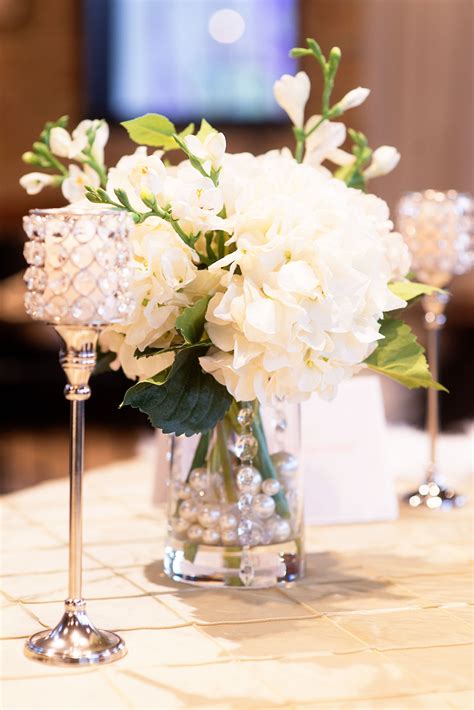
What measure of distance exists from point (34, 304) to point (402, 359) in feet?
1.31

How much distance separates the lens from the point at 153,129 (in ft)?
3.82

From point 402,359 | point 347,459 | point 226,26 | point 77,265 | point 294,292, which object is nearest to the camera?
point 77,265

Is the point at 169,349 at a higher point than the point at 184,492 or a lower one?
higher

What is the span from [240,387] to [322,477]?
0.45 m

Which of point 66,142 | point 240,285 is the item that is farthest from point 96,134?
point 240,285

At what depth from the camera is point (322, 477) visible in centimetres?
147

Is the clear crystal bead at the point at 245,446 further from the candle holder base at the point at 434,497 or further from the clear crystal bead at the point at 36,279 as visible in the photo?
the candle holder base at the point at 434,497

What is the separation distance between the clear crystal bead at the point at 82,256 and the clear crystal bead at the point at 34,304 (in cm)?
4

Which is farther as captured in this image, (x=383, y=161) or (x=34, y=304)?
(x=383, y=161)

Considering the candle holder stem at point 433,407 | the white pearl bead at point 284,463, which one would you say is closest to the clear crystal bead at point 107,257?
the white pearl bead at point 284,463

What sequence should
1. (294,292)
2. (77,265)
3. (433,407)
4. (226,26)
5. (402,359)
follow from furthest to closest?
(226,26)
(433,407)
(402,359)
(294,292)
(77,265)

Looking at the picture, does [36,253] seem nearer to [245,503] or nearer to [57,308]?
[57,308]

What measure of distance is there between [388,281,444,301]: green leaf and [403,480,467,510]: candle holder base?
425 mm

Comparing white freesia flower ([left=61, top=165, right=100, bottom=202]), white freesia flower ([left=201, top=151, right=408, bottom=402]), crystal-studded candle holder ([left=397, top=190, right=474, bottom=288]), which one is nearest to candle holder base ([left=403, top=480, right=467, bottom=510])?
crystal-studded candle holder ([left=397, top=190, right=474, bottom=288])
